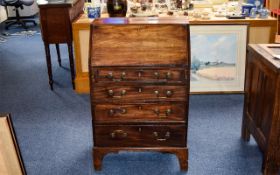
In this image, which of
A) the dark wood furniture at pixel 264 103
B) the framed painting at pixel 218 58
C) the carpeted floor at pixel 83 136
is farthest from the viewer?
the framed painting at pixel 218 58

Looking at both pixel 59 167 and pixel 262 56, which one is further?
pixel 59 167

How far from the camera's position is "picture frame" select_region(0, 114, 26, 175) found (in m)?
2.00

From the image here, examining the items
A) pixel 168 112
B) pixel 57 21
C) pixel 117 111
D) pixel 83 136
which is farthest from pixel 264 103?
pixel 57 21

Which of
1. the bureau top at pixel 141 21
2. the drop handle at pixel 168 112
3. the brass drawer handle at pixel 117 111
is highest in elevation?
the bureau top at pixel 141 21

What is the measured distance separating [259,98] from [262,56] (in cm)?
29

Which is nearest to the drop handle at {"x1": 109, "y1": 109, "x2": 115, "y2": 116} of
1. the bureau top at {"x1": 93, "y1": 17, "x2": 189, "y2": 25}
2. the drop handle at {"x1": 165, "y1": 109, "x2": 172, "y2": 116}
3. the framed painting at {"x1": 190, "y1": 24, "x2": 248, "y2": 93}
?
the drop handle at {"x1": 165, "y1": 109, "x2": 172, "y2": 116}

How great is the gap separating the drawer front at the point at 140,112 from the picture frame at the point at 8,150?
0.50m

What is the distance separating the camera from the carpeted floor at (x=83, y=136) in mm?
2443

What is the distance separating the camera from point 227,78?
3.54 metres

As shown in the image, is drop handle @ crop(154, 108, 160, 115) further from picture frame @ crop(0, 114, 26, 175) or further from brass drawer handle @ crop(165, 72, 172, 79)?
picture frame @ crop(0, 114, 26, 175)

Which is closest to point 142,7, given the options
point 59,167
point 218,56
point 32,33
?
point 218,56

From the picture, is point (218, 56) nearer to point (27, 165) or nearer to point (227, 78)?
point (227, 78)

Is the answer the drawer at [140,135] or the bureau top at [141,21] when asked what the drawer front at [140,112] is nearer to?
the drawer at [140,135]

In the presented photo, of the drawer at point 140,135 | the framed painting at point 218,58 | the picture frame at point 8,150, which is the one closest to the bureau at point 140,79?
the drawer at point 140,135
